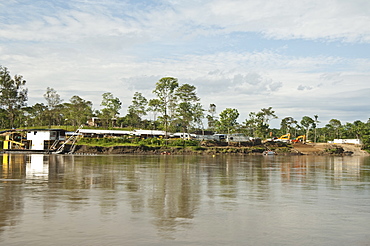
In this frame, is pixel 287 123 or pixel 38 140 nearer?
pixel 38 140

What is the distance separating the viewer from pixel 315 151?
103 metres

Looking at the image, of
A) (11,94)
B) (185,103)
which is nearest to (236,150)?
(185,103)

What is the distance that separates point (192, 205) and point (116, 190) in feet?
20.2

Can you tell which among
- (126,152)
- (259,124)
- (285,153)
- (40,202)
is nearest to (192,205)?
(40,202)

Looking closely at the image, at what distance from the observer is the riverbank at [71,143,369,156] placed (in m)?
82.7

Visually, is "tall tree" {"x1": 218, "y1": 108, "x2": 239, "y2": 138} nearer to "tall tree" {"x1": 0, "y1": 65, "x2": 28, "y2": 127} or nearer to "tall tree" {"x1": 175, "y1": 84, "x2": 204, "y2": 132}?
"tall tree" {"x1": 175, "y1": 84, "x2": 204, "y2": 132}

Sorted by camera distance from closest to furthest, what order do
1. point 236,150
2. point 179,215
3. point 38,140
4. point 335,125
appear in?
point 179,215
point 38,140
point 236,150
point 335,125

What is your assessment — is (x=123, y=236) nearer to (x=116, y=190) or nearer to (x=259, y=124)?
(x=116, y=190)

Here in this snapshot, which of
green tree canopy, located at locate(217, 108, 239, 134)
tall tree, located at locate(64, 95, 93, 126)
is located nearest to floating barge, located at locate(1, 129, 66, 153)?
tall tree, located at locate(64, 95, 93, 126)

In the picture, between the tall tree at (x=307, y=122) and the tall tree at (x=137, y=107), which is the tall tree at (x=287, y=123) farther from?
the tall tree at (x=137, y=107)

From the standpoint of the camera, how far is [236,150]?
310 feet

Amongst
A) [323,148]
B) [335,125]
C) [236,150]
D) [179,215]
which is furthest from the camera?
[335,125]

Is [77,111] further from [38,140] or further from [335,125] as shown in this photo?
[335,125]

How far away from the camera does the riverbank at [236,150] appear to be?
82.7m
